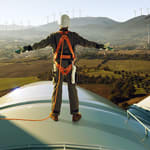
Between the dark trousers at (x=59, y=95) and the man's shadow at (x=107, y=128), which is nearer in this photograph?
the man's shadow at (x=107, y=128)

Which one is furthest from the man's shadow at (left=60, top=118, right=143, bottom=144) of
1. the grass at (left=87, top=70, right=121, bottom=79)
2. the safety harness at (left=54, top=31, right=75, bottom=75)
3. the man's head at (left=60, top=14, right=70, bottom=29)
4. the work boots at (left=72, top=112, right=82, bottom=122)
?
the grass at (left=87, top=70, right=121, bottom=79)

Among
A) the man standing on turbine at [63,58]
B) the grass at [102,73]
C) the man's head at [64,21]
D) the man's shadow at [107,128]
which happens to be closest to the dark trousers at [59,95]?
the man standing on turbine at [63,58]

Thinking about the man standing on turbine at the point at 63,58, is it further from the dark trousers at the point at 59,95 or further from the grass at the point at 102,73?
the grass at the point at 102,73

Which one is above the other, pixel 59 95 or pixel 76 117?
pixel 59 95

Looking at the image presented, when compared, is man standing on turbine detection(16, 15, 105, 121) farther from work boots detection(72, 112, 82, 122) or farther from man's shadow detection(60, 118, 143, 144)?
man's shadow detection(60, 118, 143, 144)

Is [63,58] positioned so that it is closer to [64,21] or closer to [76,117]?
[64,21]

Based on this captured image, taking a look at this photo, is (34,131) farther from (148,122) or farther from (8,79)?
(8,79)

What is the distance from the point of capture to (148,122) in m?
3.34

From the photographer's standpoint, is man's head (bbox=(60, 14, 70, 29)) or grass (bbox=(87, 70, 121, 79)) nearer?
man's head (bbox=(60, 14, 70, 29))

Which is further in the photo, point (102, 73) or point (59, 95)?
point (102, 73)

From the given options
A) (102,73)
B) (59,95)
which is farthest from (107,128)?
(102,73)

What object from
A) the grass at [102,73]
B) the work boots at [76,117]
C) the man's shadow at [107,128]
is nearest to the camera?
the man's shadow at [107,128]

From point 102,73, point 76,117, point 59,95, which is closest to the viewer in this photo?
point 76,117

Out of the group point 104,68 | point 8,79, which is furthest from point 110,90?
point 8,79
